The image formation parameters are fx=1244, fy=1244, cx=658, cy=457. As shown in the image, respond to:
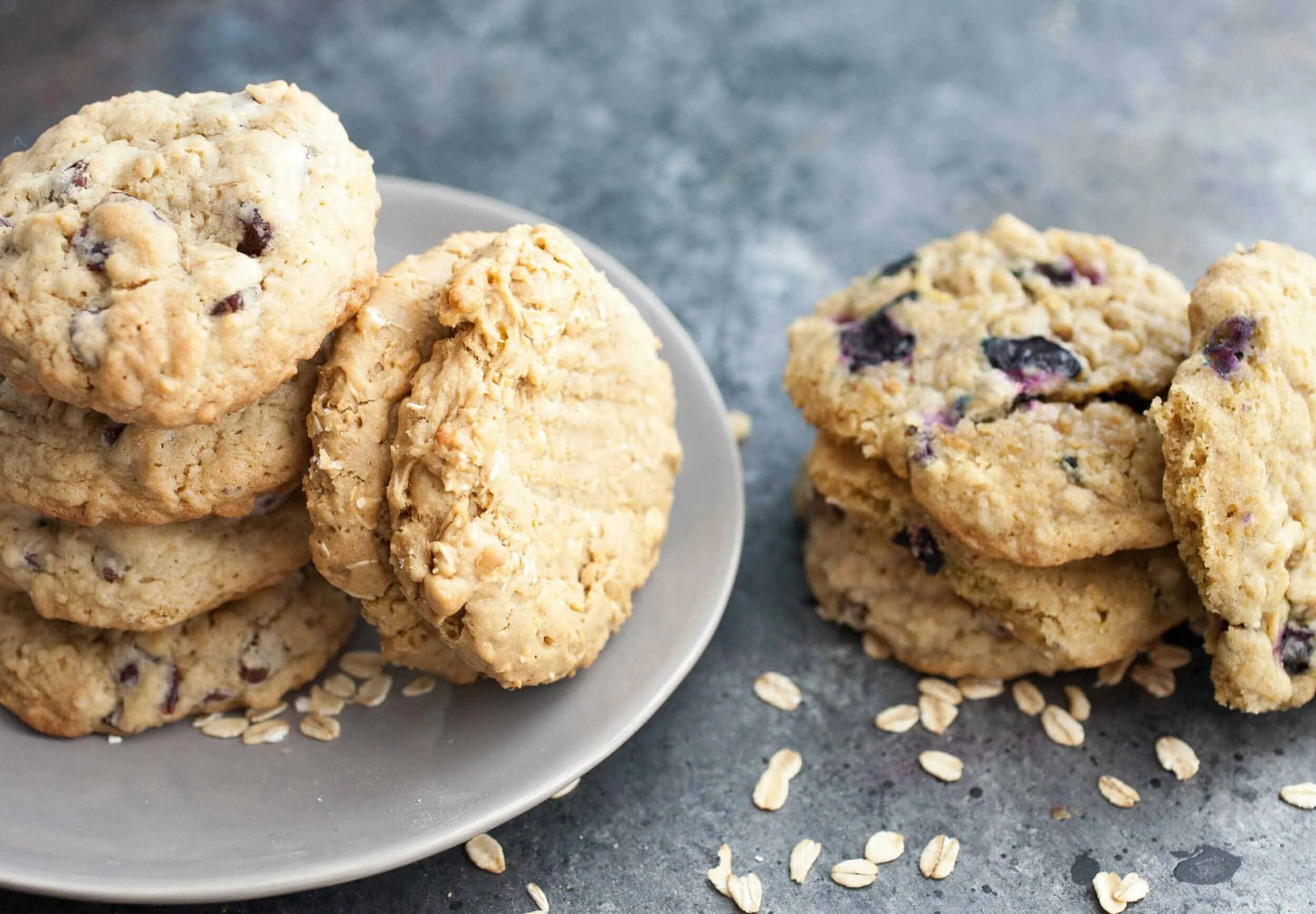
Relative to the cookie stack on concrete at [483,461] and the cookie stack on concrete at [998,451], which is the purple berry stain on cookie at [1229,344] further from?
the cookie stack on concrete at [483,461]

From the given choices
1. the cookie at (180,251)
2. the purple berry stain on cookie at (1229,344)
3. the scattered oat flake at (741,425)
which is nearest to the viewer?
the cookie at (180,251)

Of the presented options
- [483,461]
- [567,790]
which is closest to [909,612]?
[567,790]

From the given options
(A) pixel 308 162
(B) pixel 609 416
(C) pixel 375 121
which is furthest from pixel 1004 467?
(C) pixel 375 121

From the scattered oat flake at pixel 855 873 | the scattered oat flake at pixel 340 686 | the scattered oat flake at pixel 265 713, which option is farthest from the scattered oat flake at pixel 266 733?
the scattered oat flake at pixel 855 873

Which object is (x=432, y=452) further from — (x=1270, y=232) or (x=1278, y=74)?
(x=1278, y=74)

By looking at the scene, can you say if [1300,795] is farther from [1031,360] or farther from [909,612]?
[1031,360]

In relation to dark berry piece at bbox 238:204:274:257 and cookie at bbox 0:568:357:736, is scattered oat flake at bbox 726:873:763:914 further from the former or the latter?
dark berry piece at bbox 238:204:274:257

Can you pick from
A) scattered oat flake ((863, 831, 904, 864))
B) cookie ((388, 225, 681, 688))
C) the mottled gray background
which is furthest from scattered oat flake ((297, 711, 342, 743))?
scattered oat flake ((863, 831, 904, 864))
